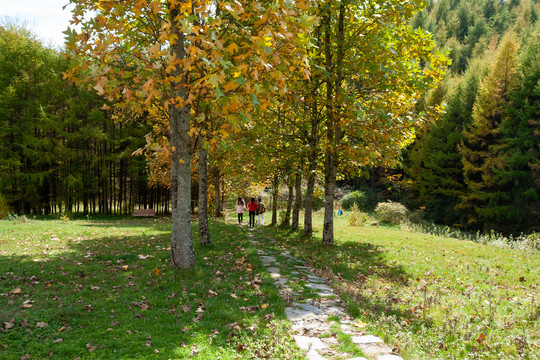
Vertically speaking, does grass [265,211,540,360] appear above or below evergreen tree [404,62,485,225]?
below

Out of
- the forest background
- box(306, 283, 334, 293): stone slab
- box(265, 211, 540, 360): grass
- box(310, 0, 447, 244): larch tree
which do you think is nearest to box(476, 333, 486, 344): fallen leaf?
box(265, 211, 540, 360): grass

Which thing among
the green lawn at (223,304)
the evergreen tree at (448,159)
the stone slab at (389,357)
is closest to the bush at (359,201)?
the evergreen tree at (448,159)

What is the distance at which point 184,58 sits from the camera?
445cm

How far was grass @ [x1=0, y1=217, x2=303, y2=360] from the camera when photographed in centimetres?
373

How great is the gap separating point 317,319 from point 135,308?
2799mm

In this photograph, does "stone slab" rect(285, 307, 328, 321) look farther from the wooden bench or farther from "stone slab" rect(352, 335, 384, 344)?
the wooden bench

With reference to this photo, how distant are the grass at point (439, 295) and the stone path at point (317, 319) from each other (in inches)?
8.5

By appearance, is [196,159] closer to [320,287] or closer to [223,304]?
[320,287]

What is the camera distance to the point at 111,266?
729 cm

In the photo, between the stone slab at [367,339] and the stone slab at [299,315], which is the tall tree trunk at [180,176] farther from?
the stone slab at [367,339]

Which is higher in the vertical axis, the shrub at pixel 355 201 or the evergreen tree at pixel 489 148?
the evergreen tree at pixel 489 148

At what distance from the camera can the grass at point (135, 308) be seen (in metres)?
3.73

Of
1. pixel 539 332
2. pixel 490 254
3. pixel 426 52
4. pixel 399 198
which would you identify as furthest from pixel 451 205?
pixel 539 332

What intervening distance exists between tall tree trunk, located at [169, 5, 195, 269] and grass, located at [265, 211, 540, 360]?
3336 mm
